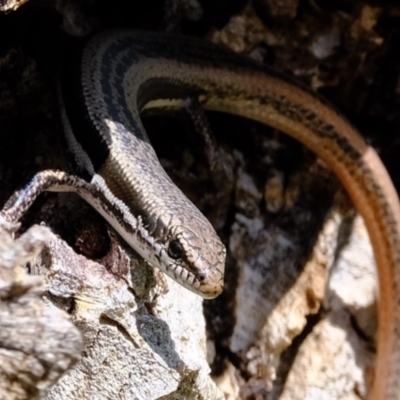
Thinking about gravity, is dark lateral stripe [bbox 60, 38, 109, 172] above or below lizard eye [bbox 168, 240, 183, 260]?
above

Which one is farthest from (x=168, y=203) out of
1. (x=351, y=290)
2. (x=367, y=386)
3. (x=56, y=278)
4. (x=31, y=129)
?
(x=367, y=386)

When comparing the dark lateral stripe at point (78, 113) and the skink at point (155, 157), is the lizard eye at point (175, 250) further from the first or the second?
the dark lateral stripe at point (78, 113)

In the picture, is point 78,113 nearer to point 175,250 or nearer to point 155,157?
point 155,157

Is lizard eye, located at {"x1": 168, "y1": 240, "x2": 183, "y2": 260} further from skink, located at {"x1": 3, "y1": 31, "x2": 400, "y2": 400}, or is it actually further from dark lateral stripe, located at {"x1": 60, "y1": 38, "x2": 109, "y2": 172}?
dark lateral stripe, located at {"x1": 60, "y1": 38, "x2": 109, "y2": 172}

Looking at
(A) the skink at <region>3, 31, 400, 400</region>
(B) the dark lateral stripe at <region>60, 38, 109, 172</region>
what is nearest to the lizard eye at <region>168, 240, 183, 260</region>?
(A) the skink at <region>3, 31, 400, 400</region>

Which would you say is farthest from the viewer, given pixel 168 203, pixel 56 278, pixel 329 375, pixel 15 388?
pixel 329 375

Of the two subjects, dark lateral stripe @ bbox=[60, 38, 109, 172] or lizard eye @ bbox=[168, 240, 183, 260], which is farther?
dark lateral stripe @ bbox=[60, 38, 109, 172]

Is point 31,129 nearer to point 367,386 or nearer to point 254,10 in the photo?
point 254,10


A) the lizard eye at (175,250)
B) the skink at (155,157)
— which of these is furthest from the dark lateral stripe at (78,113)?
the lizard eye at (175,250)

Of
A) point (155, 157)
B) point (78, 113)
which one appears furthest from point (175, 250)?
point (78, 113)
